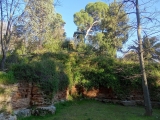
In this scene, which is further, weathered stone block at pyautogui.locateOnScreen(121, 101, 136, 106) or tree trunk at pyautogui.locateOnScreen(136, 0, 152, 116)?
weathered stone block at pyautogui.locateOnScreen(121, 101, 136, 106)

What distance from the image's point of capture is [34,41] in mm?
16219

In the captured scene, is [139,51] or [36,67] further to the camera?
[139,51]

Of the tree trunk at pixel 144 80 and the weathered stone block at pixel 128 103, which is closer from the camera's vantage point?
the tree trunk at pixel 144 80

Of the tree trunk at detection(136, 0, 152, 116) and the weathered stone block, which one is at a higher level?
the tree trunk at detection(136, 0, 152, 116)

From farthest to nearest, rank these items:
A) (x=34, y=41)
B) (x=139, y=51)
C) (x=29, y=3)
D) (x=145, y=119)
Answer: (x=34, y=41), (x=29, y=3), (x=139, y=51), (x=145, y=119)

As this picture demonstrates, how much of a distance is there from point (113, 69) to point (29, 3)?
6.71 metres

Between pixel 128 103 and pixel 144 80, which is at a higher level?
pixel 144 80

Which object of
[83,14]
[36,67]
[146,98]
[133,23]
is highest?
[83,14]

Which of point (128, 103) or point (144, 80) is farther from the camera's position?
point (128, 103)

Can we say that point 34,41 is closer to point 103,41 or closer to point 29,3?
point 29,3

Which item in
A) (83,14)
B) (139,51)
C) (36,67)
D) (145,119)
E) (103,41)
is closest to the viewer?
(145,119)

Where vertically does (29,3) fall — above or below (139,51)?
above

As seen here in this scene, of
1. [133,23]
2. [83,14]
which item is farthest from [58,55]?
[83,14]

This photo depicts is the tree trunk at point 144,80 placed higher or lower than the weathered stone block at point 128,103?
higher
